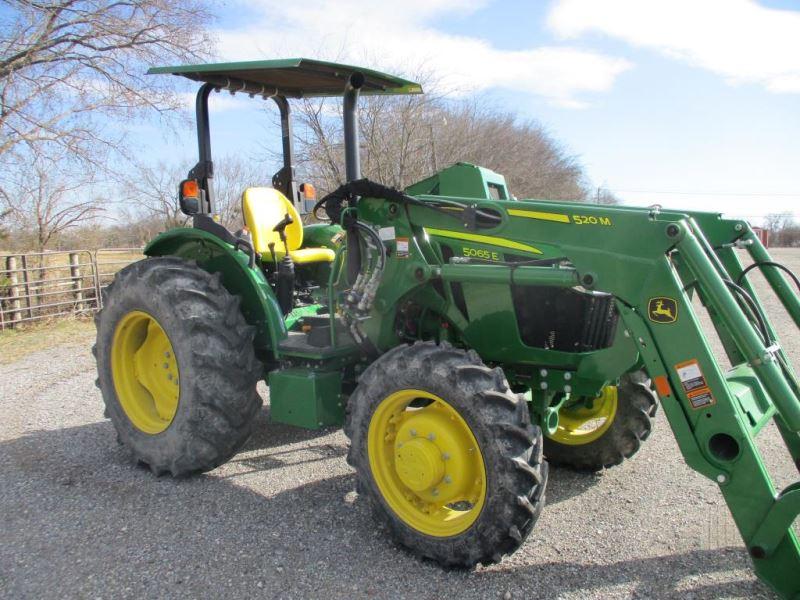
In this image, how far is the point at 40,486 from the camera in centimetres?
430

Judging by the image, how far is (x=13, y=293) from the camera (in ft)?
38.7

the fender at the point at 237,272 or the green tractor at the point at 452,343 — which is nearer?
the green tractor at the point at 452,343

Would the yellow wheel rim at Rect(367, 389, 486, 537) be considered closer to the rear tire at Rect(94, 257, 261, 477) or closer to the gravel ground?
the gravel ground

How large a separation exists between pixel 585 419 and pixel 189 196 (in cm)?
319

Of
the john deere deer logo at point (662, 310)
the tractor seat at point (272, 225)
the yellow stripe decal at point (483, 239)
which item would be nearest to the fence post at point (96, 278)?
the tractor seat at point (272, 225)

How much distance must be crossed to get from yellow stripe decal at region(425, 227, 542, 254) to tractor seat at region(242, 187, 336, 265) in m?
1.39

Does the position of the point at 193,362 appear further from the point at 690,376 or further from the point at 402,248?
the point at 690,376

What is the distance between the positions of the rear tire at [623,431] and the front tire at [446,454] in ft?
4.15

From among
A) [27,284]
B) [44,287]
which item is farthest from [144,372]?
[44,287]

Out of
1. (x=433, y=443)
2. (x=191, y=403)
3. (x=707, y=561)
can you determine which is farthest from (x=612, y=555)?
(x=191, y=403)

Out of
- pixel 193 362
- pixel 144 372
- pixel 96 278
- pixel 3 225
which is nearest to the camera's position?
pixel 193 362

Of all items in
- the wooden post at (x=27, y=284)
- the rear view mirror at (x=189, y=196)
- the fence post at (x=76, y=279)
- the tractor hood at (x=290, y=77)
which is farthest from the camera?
the fence post at (x=76, y=279)

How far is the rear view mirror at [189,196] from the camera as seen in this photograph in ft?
14.7

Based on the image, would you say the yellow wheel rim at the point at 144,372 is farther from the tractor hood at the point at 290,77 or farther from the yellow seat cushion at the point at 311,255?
the tractor hood at the point at 290,77
